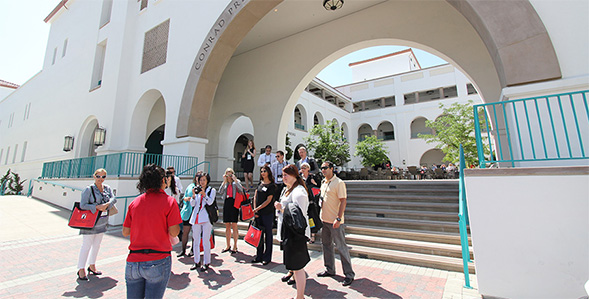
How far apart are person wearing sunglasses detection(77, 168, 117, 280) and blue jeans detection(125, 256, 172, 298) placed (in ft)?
8.17

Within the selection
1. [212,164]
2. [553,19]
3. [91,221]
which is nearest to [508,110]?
[553,19]

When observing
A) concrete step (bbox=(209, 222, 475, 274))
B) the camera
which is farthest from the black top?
concrete step (bbox=(209, 222, 475, 274))

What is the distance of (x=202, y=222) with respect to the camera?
4297 mm

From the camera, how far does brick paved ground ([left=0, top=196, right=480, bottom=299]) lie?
323cm

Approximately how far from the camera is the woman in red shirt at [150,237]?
6.84ft

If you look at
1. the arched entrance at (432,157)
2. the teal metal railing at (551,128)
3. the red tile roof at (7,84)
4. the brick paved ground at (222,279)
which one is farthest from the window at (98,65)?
the arched entrance at (432,157)

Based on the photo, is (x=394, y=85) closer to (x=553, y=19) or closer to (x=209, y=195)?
(x=553, y=19)

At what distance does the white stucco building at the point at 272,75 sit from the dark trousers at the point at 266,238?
298 cm

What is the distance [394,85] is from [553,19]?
86.2ft

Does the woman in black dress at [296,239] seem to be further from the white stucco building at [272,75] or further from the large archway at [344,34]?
the large archway at [344,34]

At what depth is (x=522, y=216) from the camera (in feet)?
9.11

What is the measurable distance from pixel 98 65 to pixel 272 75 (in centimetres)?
1000

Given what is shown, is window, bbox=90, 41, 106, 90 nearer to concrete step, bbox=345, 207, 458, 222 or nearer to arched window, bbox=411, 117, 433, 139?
concrete step, bbox=345, 207, 458, 222

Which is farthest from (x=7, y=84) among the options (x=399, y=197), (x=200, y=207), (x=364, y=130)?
(x=399, y=197)
